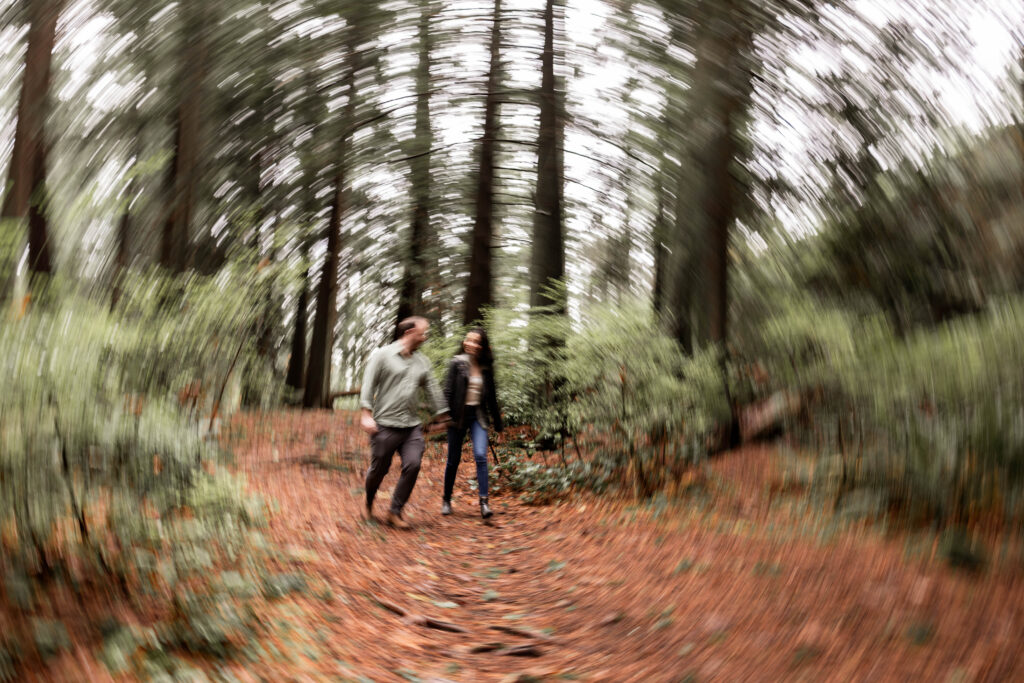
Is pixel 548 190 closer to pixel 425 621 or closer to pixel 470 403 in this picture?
pixel 470 403

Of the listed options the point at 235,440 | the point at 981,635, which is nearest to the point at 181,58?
the point at 235,440

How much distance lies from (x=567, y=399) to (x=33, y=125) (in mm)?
7499

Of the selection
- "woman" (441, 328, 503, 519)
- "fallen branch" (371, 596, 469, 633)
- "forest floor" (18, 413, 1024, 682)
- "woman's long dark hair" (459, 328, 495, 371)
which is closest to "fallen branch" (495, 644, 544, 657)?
"forest floor" (18, 413, 1024, 682)

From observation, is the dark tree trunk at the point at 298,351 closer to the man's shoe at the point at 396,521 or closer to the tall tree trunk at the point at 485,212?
the tall tree trunk at the point at 485,212

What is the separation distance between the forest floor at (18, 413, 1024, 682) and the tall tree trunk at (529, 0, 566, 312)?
6.64 meters

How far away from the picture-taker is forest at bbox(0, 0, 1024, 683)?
3271 mm

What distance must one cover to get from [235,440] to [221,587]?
206 inches

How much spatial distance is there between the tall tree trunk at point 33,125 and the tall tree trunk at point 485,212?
25.4 feet

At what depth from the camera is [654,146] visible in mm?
10945

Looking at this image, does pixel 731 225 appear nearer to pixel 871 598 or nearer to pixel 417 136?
pixel 871 598

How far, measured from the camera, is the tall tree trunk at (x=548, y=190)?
1298 centimetres

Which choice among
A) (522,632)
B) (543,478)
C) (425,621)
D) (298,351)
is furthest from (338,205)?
(522,632)

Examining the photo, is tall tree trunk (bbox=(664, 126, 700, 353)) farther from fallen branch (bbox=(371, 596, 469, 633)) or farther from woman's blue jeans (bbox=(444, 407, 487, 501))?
fallen branch (bbox=(371, 596, 469, 633))

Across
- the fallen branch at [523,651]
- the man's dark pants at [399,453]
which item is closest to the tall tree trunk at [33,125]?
the man's dark pants at [399,453]
